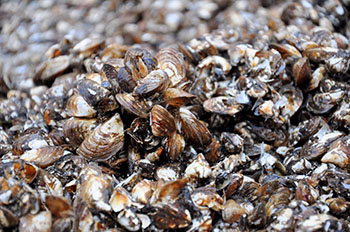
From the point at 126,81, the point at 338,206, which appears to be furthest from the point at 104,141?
the point at 338,206

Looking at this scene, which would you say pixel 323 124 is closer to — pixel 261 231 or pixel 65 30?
pixel 261 231

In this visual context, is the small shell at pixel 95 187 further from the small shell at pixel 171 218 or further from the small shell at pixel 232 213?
the small shell at pixel 232 213

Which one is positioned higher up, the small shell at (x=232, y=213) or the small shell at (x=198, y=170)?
the small shell at (x=198, y=170)

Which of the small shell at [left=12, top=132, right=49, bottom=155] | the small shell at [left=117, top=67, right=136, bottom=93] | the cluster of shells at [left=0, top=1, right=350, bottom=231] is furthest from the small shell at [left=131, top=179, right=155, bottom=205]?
the small shell at [left=12, top=132, right=49, bottom=155]

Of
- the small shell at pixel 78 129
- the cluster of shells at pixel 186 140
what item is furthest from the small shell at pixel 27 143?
the small shell at pixel 78 129

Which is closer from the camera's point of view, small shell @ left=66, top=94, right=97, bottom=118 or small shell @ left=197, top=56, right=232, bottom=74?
small shell @ left=66, top=94, right=97, bottom=118

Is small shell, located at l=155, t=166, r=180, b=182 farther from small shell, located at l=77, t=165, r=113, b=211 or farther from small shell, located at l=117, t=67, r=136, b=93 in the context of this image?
small shell, located at l=117, t=67, r=136, b=93
